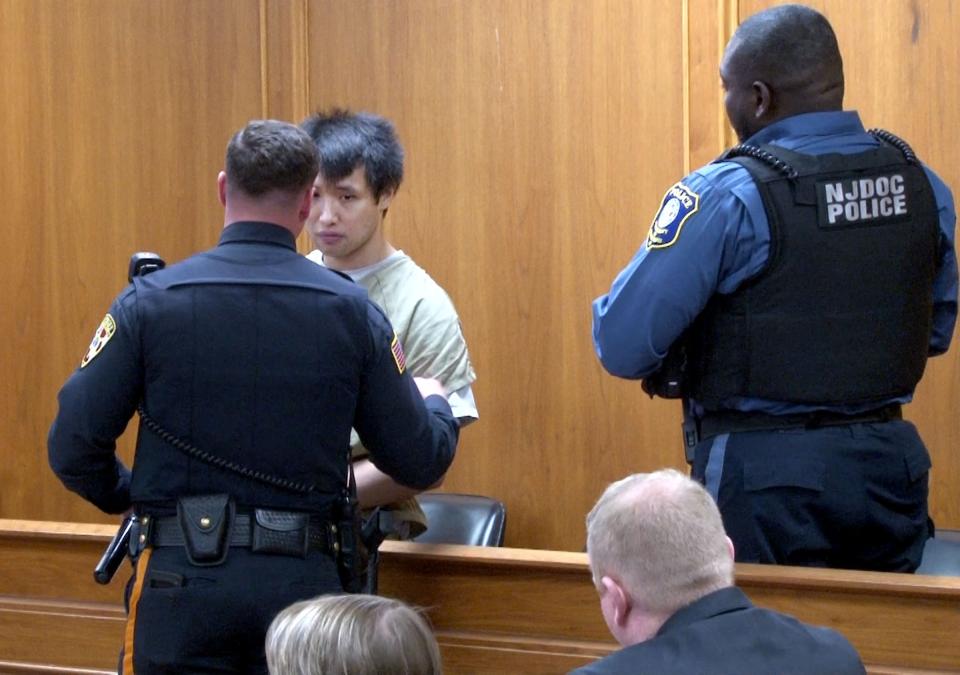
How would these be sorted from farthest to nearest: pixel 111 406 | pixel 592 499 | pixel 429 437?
→ 1. pixel 592 499
2. pixel 429 437
3. pixel 111 406

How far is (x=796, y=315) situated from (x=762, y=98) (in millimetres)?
407

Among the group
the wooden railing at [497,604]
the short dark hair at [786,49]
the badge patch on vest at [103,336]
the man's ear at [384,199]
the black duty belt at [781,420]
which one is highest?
the short dark hair at [786,49]

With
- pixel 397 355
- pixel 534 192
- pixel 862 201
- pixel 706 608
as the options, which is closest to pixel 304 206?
pixel 397 355

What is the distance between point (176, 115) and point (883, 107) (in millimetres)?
2117

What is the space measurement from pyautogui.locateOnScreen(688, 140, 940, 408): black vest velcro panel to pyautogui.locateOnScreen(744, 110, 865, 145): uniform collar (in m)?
0.07

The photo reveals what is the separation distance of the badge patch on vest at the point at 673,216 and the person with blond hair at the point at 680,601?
2.73 ft

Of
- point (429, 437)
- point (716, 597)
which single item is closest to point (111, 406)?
point (429, 437)

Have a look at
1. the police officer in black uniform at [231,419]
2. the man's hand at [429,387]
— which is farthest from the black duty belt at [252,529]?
the man's hand at [429,387]

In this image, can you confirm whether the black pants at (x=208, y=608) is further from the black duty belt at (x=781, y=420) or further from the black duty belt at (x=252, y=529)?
the black duty belt at (x=781, y=420)

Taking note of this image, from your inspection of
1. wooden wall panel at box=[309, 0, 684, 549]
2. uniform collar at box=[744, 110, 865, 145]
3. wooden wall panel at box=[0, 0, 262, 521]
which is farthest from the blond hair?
wooden wall panel at box=[0, 0, 262, 521]

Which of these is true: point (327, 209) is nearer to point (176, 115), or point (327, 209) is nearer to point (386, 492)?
point (386, 492)

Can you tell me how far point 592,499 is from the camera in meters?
4.00

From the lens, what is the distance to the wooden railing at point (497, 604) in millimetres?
2381

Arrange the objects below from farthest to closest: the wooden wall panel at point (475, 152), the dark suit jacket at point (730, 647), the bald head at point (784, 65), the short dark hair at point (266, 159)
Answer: the wooden wall panel at point (475, 152) < the bald head at point (784, 65) < the short dark hair at point (266, 159) < the dark suit jacket at point (730, 647)
